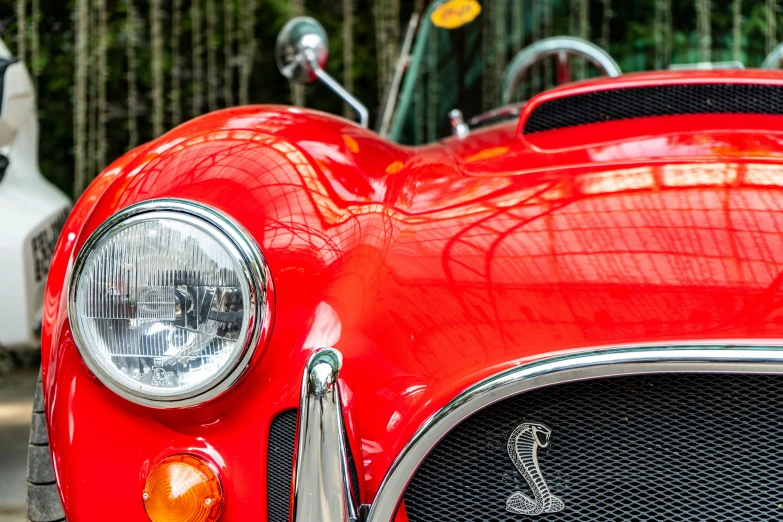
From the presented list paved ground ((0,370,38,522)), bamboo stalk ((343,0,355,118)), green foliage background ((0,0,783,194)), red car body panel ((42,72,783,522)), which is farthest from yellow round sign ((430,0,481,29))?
bamboo stalk ((343,0,355,118))

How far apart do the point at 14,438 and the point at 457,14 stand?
6.63 feet

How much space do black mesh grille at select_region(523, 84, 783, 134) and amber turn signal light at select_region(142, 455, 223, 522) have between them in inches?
36.3

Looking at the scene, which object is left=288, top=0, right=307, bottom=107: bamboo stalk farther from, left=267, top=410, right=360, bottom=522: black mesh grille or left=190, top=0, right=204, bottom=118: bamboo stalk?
left=267, top=410, right=360, bottom=522: black mesh grille

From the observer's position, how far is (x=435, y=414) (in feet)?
3.42

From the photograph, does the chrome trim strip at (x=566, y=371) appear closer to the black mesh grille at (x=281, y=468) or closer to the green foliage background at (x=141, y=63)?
the black mesh grille at (x=281, y=468)

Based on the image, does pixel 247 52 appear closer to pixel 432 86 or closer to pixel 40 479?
pixel 432 86

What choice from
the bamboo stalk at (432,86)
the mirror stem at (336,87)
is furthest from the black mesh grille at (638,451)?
the bamboo stalk at (432,86)

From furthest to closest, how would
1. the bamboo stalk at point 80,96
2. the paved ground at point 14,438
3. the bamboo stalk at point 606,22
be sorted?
1. the bamboo stalk at point 80,96
2. the bamboo stalk at point 606,22
3. the paved ground at point 14,438

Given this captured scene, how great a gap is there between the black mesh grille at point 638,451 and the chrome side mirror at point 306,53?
1171 millimetres

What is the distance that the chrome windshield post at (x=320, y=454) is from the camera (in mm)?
1011

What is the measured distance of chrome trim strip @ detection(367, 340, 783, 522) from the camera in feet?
3.22

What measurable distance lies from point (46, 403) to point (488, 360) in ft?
2.12

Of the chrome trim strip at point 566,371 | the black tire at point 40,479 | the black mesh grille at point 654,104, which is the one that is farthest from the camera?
the black mesh grille at point 654,104

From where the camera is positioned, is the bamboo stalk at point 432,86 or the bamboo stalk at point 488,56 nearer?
the bamboo stalk at point 432,86
